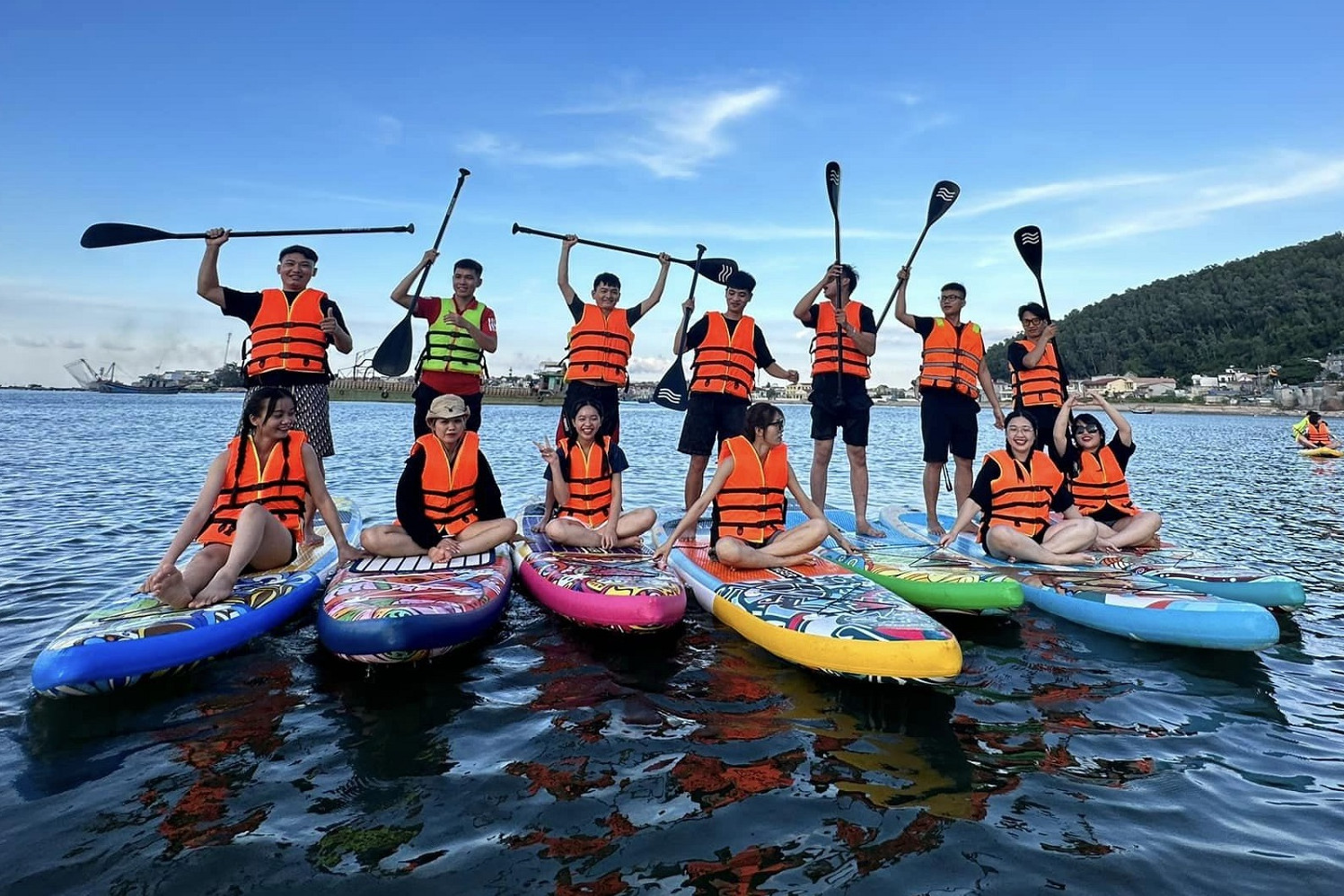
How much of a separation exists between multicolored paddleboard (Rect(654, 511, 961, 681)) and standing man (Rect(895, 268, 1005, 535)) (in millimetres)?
2771

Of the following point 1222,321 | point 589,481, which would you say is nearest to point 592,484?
point 589,481

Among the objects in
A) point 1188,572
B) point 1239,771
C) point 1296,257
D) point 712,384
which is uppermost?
point 1296,257

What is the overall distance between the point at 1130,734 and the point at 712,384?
4604mm

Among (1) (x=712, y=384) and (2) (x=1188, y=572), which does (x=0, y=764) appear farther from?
(2) (x=1188, y=572)

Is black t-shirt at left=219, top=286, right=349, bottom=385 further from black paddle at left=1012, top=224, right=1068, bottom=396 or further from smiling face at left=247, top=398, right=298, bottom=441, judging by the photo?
black paddle at left=1012, top=224, right=1068, bottom=396

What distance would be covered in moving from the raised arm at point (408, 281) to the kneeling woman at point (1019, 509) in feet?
17.8

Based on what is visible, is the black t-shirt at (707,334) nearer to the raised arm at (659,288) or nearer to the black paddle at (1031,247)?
the raised arm at (659,288)

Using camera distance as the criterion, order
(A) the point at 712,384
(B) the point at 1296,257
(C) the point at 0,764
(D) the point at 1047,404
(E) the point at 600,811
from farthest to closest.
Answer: (B) the point at 1296,257, (D) the point at 1047,404, (A) the point at 712,384, (C) the point at 0,764, (E) the point at 600,811

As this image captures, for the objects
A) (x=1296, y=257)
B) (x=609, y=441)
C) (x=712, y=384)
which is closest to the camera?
(x=609, y=441)

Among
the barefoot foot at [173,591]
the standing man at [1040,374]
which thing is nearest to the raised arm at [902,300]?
the standing man at [1040,374]

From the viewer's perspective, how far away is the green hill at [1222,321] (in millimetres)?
80375

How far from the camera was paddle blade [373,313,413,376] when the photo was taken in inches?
313

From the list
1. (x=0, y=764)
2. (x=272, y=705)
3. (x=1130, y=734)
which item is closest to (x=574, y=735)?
(x=272, y=705)

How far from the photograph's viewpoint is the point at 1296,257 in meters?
90.1
